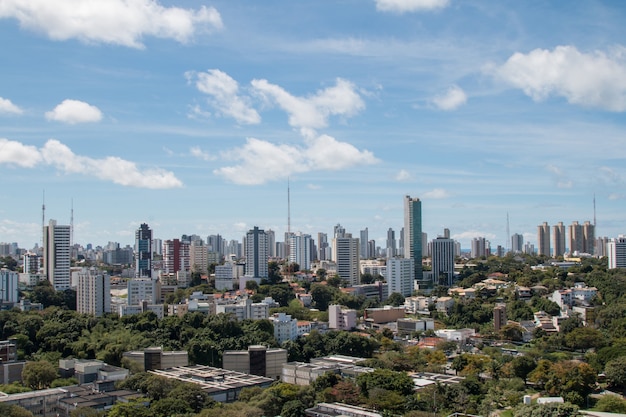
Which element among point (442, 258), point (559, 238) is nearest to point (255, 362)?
point (442, 258)

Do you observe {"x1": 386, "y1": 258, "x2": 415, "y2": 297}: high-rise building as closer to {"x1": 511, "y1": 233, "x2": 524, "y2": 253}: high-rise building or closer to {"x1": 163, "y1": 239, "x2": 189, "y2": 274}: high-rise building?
{"x1": 163, "y1": 239, "x2": 189, "y2": 274}: high-rise building

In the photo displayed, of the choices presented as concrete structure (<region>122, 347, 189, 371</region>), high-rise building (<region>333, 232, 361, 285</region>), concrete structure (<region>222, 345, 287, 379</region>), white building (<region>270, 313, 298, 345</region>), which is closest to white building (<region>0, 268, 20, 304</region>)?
white building (<region>270, 313, 298, 345</region>)

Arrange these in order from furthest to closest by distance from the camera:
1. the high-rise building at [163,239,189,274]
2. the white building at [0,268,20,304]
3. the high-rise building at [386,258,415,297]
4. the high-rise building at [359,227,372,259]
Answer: the high-rise building at [359,227,372,259] → the high-rise building at [163,239,189,274] → the high-rise building at [386,258,415,297] → the white building at [0,268,20,304]

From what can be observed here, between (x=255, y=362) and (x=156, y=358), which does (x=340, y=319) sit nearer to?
(x=255, y=362)

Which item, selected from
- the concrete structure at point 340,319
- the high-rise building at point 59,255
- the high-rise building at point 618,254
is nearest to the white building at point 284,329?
the concrete structure at point 340,319

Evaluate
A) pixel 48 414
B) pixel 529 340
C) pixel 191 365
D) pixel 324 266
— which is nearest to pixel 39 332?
pixel 191 365

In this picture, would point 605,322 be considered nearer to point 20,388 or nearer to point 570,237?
point 20,388
